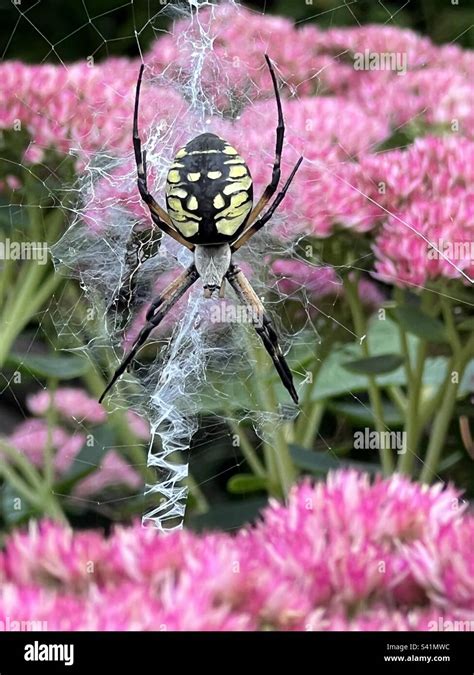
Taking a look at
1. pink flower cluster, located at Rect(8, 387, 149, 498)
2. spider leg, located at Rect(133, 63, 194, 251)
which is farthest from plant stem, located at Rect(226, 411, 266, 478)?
spider leg, located at Rect(133, 63, 194, 251)

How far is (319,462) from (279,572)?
1.04 feet

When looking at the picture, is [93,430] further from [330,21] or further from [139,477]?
[330,21]

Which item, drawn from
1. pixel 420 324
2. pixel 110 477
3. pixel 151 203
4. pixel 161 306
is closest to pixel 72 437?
pixel 110 477

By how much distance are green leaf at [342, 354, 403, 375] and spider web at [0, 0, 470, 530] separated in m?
0.09

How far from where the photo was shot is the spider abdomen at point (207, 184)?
0.83m

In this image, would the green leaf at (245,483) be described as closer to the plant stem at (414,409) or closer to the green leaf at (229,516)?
the green leaf at (229,516)

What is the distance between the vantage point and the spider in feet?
2.72

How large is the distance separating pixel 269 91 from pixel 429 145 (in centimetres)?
22

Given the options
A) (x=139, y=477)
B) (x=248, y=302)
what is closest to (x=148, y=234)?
(x=248, y=302)

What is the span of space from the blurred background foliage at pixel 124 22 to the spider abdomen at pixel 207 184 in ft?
1.58

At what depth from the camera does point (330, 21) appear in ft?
4.29

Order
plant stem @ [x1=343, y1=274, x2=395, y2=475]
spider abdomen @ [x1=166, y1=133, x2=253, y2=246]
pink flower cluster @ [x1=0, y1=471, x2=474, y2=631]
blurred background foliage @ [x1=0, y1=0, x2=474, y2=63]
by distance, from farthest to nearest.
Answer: blurred background foliage @ [x1=0, y1=0, x2=474, y2=63] < plant stem @ [x1=343, y1=274, x2=395, y2=475] < spider abdomen @ [x1=166, y1=133, x2=253, y2=246] < pink flower cluster @ [x1=0, y1=471, x2=474, y2=631]

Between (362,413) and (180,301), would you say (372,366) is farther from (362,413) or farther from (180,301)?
(180,301)

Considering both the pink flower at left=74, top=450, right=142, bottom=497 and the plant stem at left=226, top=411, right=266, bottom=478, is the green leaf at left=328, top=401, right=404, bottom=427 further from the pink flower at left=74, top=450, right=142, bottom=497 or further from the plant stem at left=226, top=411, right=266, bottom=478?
the pink flower at left=74, top=450, right=142, bottom=497
